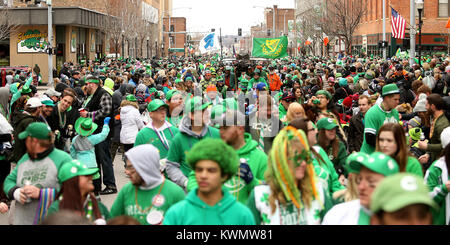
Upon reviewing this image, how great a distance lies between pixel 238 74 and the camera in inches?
870

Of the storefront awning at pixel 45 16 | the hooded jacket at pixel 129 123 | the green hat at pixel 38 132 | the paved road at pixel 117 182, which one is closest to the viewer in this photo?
the green hat at pixel 38 132

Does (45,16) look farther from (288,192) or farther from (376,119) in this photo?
(288,192)

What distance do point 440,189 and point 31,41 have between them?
49351 millimetres

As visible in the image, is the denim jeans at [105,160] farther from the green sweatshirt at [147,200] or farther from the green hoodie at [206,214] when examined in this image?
the green hoodie at [206,214]

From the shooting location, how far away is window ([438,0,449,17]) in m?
57.5

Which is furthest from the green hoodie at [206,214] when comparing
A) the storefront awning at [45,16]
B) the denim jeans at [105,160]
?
the storefront awning at [45,16]

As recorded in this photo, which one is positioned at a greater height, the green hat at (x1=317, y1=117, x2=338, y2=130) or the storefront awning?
the storefront awning

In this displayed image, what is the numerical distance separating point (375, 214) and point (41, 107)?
266 inches

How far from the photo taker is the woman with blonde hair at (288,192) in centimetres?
459

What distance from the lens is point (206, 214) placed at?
14.2 ft

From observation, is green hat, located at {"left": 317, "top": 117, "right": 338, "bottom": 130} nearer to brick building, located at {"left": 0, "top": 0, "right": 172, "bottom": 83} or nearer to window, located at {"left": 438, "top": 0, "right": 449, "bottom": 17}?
brick building, located at {"left": 0, "top": 0, "right": 172, "bottom": 83}

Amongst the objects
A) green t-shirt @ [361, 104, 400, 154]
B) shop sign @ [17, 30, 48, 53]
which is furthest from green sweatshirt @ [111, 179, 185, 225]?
shop sign @ [17, 30, 48, 53]

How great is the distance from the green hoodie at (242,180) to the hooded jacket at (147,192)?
37 cm

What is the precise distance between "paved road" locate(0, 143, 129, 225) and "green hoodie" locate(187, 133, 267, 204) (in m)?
4.73
